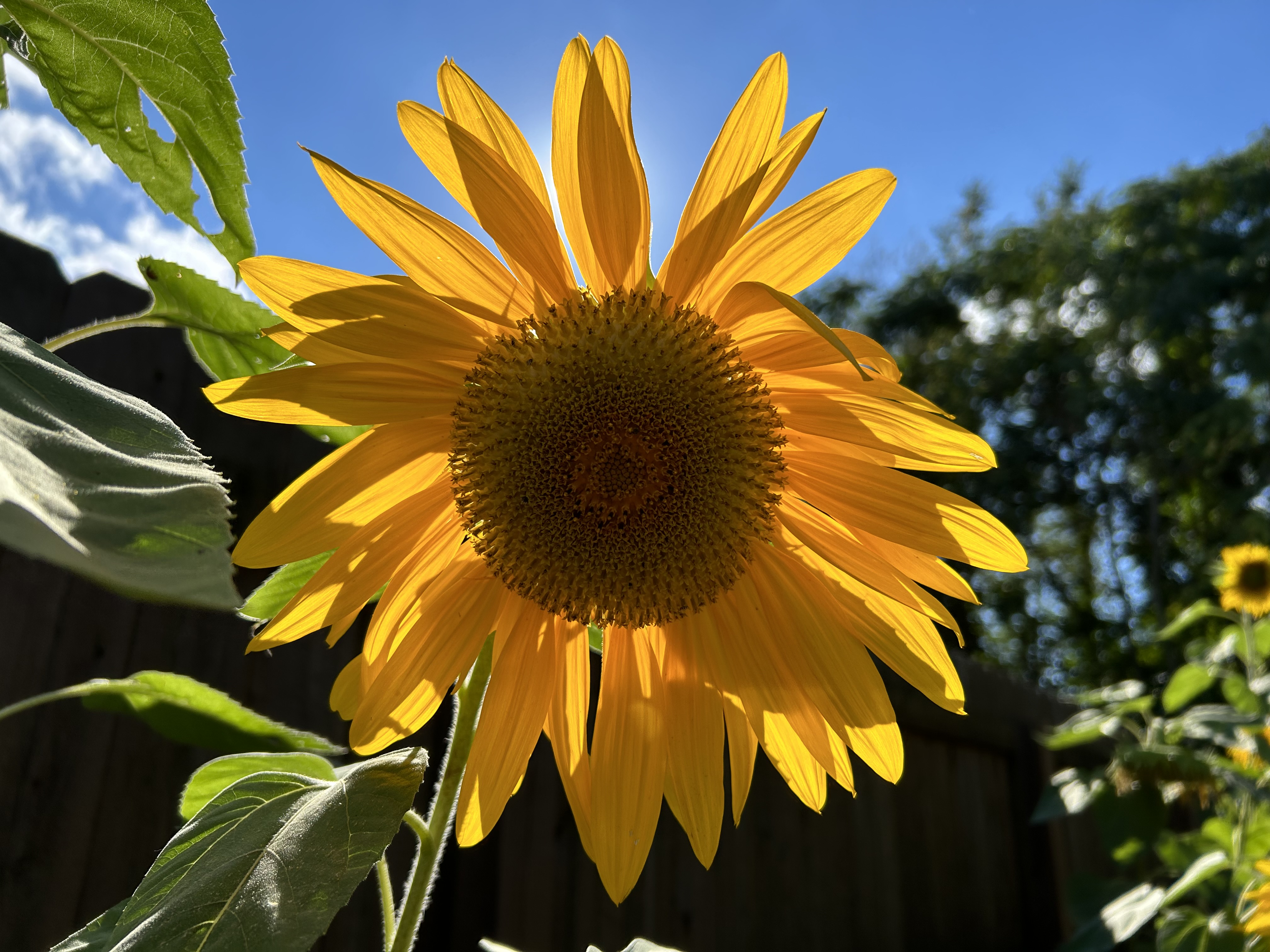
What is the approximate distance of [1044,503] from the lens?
645 inches

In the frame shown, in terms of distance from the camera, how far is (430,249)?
86 centimetres

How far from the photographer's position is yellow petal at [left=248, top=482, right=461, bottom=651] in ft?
2.63

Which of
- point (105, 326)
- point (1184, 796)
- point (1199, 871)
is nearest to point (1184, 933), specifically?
point (1199, 871)

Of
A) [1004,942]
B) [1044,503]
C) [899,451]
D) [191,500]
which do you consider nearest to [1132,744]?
[1004,942]

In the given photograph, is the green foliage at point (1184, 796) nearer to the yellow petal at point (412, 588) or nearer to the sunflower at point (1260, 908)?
the sunflower at point (1260, 908)

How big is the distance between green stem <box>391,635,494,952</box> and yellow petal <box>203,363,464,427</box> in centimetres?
26

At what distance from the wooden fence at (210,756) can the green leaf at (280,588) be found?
1153 millimetres

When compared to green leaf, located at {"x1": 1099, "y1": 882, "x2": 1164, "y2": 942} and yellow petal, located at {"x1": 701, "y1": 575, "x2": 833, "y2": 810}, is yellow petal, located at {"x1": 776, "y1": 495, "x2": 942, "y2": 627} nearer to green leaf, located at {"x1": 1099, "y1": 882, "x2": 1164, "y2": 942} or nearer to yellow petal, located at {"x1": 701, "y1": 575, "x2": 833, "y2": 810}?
yellow petal, located at {"x1": 701, "y1": 575, "x2": 833, "y2": 810}

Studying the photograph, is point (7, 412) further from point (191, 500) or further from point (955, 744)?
point (955, 744)

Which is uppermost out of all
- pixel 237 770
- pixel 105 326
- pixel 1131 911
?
pixel 105 326

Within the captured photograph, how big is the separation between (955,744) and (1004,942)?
1.14 metres

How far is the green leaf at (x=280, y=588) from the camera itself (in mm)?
839

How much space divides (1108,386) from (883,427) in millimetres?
16643

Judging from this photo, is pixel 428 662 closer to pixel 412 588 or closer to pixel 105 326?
pixel 412 588
